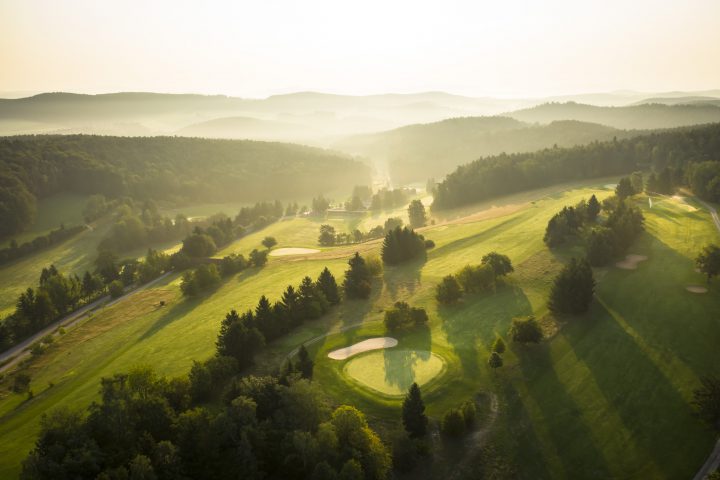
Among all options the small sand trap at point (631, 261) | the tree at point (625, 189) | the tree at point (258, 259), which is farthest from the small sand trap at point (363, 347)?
the tree at point (625, 189)

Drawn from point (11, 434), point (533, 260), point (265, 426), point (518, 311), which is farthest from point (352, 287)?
point (11, 434)

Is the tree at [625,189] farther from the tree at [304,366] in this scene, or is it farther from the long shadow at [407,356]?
the tree at [304,366]

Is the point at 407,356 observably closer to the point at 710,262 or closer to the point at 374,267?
the point at 374,267

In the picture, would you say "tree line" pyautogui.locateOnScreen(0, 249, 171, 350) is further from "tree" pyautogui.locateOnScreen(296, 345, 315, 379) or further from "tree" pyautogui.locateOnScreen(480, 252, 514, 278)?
"tree" pyautogui.locateOnScreen(480, 252, 514, 278)

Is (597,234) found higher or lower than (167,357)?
higher

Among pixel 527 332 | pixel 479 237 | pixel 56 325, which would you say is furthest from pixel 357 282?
pixel 56 325

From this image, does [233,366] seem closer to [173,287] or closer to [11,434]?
[11,434]
